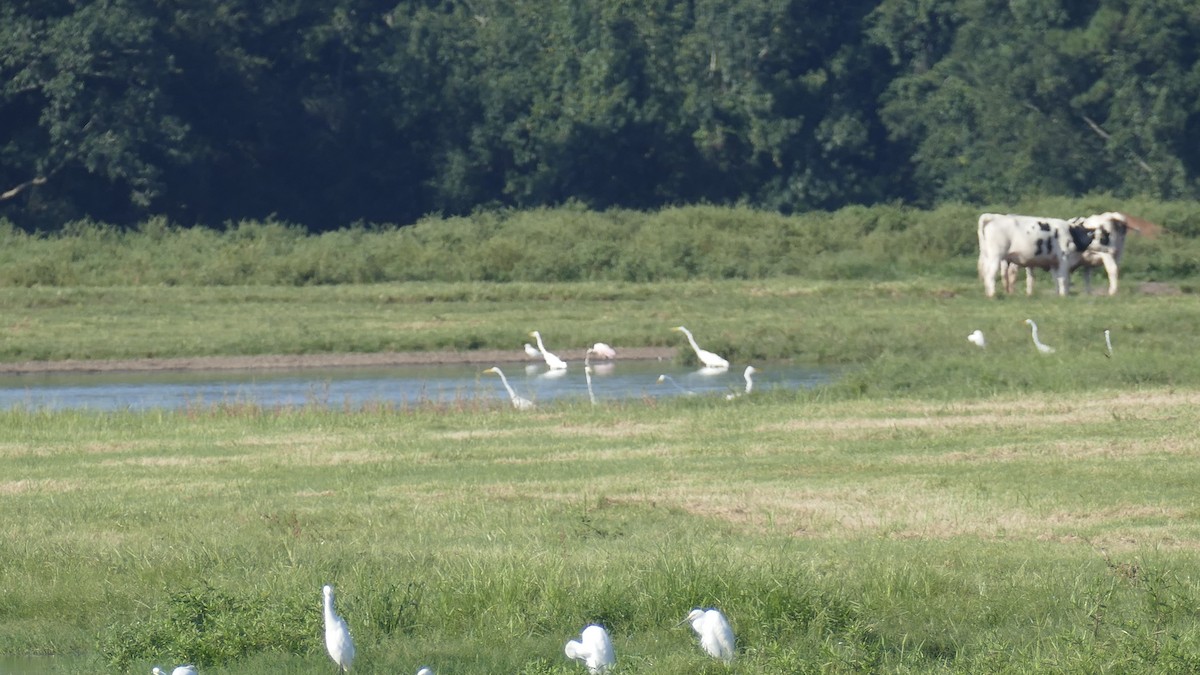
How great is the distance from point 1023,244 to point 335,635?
2354 centimetres

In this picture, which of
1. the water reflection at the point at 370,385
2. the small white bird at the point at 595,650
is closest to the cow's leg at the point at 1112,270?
the water reflection at the point at 370,385

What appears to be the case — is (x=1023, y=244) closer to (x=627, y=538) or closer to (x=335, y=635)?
(x=627, y=538)

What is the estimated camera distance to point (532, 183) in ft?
167

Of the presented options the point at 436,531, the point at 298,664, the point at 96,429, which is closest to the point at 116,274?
the point at 96,429

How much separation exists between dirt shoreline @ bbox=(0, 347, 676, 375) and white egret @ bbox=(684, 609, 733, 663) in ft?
56.5

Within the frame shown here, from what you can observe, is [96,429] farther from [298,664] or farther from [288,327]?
[288,327]

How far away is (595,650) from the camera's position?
23.4ft

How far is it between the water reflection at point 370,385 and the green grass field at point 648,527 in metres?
2.57

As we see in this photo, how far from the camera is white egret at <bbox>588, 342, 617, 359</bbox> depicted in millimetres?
22969

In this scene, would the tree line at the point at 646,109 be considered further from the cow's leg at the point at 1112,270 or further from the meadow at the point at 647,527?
the meadow at the point at 647,527

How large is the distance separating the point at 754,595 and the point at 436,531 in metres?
2.66

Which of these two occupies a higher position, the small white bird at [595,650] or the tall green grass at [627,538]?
the small white bird at [595,650]

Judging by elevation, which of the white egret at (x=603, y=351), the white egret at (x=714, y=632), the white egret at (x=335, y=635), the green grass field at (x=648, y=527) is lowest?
the white egret at (x=603, y=351)

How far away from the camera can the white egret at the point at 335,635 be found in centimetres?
720
